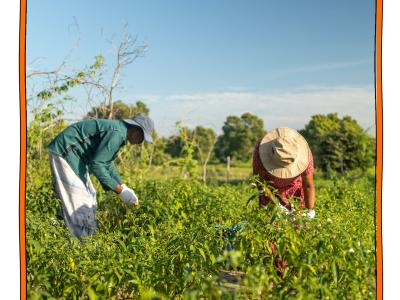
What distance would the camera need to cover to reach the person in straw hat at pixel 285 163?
2.95 metres

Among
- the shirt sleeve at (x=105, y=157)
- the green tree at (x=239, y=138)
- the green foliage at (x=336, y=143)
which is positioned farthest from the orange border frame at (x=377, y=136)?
the green tree at (x=239, y=138)

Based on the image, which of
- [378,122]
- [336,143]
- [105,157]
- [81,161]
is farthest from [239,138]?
[378,122]

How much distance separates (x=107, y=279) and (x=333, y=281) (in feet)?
3.10

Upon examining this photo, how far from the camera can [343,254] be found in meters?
2.07

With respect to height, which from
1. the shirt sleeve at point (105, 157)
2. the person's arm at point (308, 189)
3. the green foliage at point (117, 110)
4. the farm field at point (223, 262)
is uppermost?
the green foliage at point (117, 110)

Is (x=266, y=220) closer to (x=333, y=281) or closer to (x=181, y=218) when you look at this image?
(x=333, y=281)

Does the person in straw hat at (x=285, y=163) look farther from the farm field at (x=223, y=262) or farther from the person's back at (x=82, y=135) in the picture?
the person's back at (x=82, y=135)

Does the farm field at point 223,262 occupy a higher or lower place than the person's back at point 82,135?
lower

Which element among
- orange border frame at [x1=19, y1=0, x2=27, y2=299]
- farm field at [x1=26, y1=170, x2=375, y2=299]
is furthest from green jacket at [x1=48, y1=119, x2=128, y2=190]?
orange border frame at [x1=19, y1=0, x2=27, y2=299]

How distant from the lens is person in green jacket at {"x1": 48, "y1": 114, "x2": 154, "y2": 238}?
3561mm

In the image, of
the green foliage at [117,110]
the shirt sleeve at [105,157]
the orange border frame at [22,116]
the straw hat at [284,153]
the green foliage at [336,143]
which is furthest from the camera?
the green foliage at [117,110]

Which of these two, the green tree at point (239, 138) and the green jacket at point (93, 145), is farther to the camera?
the green tree at point (239, 138)

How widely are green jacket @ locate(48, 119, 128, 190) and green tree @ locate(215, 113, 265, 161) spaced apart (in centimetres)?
1084

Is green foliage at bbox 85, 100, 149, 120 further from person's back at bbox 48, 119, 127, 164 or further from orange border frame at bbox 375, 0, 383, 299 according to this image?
orange border frame at bbox 375, 0, 383, 299
